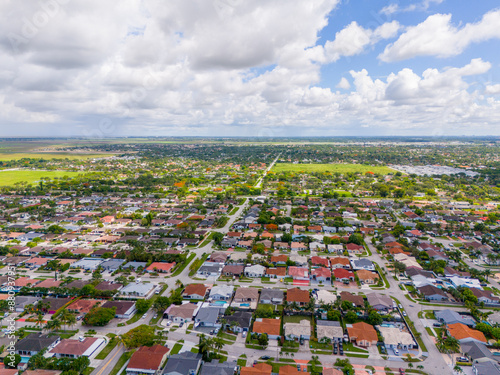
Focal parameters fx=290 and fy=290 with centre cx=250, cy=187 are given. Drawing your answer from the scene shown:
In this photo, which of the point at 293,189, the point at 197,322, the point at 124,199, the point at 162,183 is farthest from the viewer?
the point at 162,183

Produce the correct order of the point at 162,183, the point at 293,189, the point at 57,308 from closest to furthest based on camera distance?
1. the point at 57,308
2. the point at 293,189
3. the point at 162,183

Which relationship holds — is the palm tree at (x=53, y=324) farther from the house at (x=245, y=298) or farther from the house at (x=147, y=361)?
the house at (x=245, y=298)

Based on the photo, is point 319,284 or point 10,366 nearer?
point 10,366

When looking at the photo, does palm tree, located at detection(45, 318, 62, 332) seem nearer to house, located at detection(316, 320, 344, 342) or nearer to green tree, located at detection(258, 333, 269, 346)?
green tree, located at detection(258, 333, 269, 346)

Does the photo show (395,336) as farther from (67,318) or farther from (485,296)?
(67,318)

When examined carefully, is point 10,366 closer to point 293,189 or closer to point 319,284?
point 319,284

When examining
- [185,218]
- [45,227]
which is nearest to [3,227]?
[45,227]
